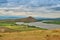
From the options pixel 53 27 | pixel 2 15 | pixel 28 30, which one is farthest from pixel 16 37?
pixel 53 27

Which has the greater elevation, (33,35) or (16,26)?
(16,26)

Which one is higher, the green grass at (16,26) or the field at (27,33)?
the green grass at (16,26)

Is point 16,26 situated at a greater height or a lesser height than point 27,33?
greater

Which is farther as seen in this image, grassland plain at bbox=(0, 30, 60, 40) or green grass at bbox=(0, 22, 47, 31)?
green grass at bbox=(0, 22, 47, 31)

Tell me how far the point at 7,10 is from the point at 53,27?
3.19 ft

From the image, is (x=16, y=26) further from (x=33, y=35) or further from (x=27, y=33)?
(x=33, y=35)

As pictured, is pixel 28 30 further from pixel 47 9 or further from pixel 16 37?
pixel 47 9

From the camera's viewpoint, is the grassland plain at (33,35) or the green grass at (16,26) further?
the green grass at (16,26)

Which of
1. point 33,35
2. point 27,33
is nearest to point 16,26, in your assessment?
point 27,33

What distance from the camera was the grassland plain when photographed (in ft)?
11.2

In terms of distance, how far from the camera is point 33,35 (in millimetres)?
3469

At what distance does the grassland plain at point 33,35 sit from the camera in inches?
134

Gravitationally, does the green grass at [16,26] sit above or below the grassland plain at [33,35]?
above

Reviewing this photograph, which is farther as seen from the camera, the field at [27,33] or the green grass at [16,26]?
the green grass at [16,26]
